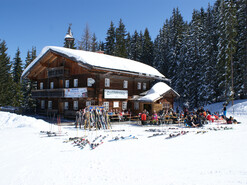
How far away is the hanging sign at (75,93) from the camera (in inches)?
952

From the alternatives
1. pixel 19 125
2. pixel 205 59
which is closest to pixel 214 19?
pixel 205 59

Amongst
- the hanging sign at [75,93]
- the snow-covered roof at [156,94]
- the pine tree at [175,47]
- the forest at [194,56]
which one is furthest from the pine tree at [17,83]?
the pine tree at [175,47]

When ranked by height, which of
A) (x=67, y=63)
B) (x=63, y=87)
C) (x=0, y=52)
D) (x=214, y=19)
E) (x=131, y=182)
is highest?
(x=214, y=19)

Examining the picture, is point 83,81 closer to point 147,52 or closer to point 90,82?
point 90,82

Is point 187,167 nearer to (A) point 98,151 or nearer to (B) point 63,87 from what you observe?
(A) point 98,151

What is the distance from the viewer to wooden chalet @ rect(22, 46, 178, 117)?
2478 centimetres

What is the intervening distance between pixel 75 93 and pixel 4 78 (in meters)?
26.5

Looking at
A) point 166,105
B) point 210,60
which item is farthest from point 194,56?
point 166,105

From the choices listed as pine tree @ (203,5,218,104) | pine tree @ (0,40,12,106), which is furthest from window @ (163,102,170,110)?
pine tree @ (0,40,12,106)

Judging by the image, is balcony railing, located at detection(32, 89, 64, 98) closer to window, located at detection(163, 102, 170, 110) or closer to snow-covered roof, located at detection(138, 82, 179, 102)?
snow-covered roof, located at detection(138, 82, 179, 102)

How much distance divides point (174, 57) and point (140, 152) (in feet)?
135

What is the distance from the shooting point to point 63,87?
28.3 metres

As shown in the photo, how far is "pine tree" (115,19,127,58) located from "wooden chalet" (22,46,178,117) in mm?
16941

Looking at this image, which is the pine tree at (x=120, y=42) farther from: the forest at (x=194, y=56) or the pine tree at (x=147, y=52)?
the pine tree at (x=147, y=52)
